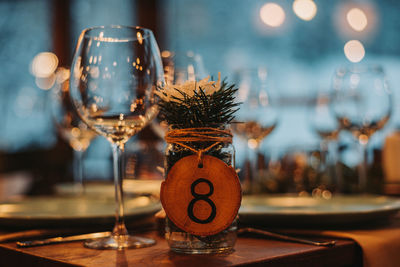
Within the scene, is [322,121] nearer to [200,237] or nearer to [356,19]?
[200,237]


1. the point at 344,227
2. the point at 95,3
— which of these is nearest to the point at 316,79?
→ the point at 95,3

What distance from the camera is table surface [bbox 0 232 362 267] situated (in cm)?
53

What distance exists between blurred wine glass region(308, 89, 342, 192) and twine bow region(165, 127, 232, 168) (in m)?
0.81

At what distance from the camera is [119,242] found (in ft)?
2.09

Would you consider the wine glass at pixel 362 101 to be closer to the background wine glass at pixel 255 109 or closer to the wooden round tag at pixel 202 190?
the background wine glass at pixel 255 109

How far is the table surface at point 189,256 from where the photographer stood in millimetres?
530

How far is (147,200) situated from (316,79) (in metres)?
3.97

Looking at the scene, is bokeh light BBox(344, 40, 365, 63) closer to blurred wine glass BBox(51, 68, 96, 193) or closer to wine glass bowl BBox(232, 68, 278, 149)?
blurred wine glass BBox(51, 68, 96, 193)

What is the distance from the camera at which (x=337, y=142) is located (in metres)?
1.47

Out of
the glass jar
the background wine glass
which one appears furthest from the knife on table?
the background wine glass

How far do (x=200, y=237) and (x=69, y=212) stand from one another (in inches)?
12.3

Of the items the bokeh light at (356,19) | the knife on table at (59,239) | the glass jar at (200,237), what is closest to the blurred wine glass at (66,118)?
the knife on table at (59,239)

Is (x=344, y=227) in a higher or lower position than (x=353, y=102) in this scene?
lower

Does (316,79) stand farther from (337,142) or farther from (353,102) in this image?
(353,102)
